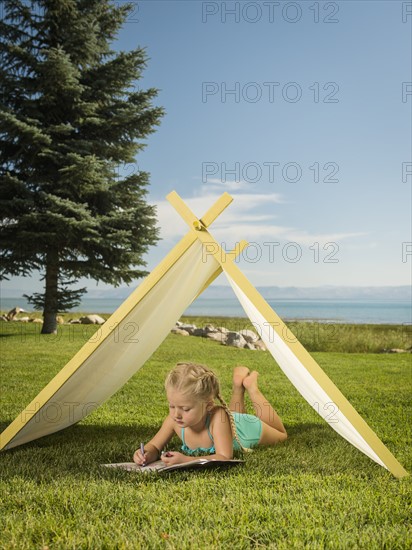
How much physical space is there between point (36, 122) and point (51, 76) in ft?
4.45

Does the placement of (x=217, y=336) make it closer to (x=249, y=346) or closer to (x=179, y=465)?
(x=249, y=346)

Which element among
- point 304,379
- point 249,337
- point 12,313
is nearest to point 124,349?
point 304,379

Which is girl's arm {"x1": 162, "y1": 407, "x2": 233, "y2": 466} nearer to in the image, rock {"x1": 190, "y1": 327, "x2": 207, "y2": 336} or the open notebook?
the open notebook

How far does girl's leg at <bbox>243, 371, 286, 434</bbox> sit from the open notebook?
795mm

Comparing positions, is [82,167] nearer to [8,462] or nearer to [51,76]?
[51,76]

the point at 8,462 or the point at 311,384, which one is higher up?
the point at 311,384

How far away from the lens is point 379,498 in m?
3.24

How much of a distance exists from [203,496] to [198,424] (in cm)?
74

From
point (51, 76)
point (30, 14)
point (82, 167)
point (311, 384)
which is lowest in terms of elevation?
point (311, 384)

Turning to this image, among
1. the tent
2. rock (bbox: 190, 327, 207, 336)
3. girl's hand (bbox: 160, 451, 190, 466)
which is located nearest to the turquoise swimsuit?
the tent

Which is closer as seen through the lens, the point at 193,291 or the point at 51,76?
the point at 193,291

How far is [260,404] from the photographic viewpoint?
460 cm

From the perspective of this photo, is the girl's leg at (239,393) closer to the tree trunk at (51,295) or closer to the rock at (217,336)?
the rock at (217,336)

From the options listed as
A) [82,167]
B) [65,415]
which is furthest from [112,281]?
[65,415]
